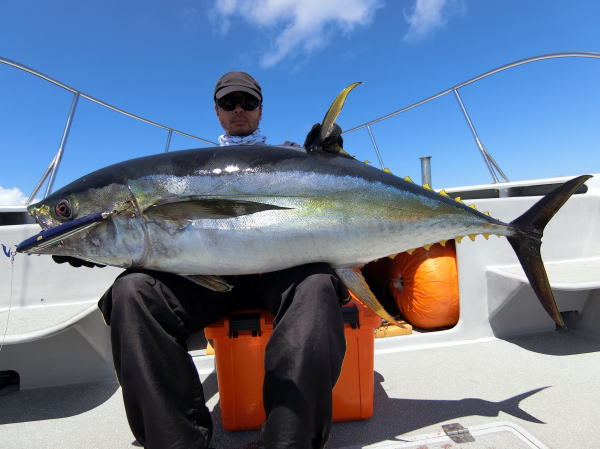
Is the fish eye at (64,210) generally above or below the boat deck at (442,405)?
above

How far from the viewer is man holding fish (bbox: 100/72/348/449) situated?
3.78 feet

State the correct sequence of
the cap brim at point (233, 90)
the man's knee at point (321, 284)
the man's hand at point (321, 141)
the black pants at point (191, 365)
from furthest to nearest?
the cap brim at point (233, 90), the man's hand at point (321, 141), the man's knee at point (321, 284), the black pants at point (191, 365)

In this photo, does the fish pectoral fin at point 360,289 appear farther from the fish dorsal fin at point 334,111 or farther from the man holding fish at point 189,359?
the fish dorsal fin at point 334,111

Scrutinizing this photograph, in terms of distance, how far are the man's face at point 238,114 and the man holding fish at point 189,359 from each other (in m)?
1.06

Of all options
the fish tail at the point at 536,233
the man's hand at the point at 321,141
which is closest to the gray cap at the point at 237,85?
the man's hand at the point at 321,141

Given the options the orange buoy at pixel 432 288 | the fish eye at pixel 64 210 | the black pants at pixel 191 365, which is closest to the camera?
the black pants at pixel 191 365

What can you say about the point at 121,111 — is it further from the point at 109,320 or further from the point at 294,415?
the point at 294,415

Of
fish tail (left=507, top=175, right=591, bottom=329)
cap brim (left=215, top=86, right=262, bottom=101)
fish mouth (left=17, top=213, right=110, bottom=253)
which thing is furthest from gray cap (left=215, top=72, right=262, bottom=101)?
fish tail (left=507, top=175, right=591, bottom=329)

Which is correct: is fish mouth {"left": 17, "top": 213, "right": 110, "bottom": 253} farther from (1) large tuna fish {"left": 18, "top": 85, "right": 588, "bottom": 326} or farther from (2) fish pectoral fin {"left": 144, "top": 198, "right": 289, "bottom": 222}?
(2) fish pectoral fin {"left": 144, "top": 198, "right": 289, "bottom": 222}

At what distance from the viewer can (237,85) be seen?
204 centimetres

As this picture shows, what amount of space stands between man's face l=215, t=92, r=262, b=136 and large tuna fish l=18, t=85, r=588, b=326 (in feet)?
2.43

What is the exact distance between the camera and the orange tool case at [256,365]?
155cm

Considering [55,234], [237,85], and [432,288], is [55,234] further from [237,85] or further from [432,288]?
[432,288]

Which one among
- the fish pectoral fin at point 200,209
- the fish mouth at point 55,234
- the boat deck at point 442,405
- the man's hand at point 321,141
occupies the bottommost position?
the boat deck at point 442,405
